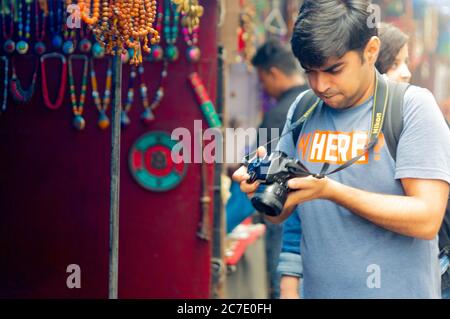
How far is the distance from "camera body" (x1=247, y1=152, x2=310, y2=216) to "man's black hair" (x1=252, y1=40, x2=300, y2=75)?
2862 mm

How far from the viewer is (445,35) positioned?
11398mm

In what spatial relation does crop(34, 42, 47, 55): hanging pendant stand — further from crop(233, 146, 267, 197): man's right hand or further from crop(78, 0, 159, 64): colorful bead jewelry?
crop(233, 146, 267, 197): man's right hand

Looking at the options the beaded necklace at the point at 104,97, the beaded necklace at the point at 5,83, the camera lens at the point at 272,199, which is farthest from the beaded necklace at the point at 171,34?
the camera lens at the point at 272,199

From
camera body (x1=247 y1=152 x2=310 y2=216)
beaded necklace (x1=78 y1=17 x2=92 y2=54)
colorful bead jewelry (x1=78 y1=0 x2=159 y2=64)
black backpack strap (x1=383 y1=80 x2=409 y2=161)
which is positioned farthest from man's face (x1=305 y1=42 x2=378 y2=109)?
beaded necklace (x1=78 y1=17 x2=92 y2=54)

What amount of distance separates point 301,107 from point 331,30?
36cm

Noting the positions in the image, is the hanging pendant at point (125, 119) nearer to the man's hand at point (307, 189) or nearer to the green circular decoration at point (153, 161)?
the green circular decoration at point (153, 161)

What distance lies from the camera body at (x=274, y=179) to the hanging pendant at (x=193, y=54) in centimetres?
179

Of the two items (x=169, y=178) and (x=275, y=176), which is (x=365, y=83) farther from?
(x=169, y=178)

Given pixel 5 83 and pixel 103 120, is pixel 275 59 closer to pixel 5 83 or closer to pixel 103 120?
pixel 103 120

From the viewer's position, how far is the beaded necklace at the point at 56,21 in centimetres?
355

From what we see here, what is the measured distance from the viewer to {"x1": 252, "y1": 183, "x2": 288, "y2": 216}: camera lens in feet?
7.00

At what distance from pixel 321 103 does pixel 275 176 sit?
41 centimetres

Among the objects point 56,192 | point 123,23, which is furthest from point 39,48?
point 123,23
